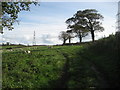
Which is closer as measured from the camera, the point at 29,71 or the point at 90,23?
the point at 29,71

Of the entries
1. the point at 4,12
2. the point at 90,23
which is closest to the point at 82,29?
the point at 90,23

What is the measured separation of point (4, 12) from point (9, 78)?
37.2 ft

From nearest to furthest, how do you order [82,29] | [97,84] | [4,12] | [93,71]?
[97,84] < [93,71] < [4,12] < [82,29]

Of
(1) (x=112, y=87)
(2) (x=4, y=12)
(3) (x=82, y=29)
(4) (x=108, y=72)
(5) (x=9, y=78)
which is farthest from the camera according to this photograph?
(3) (x=82, y=29)

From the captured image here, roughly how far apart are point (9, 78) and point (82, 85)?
8613mm

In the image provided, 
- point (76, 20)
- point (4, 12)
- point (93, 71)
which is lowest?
point (93, 71)

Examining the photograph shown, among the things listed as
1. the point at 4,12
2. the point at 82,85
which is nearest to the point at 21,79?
the point at 82,85

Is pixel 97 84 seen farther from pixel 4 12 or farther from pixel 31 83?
pixel 4 12

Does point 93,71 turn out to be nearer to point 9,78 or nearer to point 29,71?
point 29,71

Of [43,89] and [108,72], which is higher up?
[108,72]

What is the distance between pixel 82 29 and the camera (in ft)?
226

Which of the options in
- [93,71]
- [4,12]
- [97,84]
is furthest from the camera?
[4,12]

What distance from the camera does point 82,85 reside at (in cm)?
1213

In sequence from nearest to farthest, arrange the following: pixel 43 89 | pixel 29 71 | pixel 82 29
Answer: pixel 43 89 → pixel 29 71 → pixel 82 29
